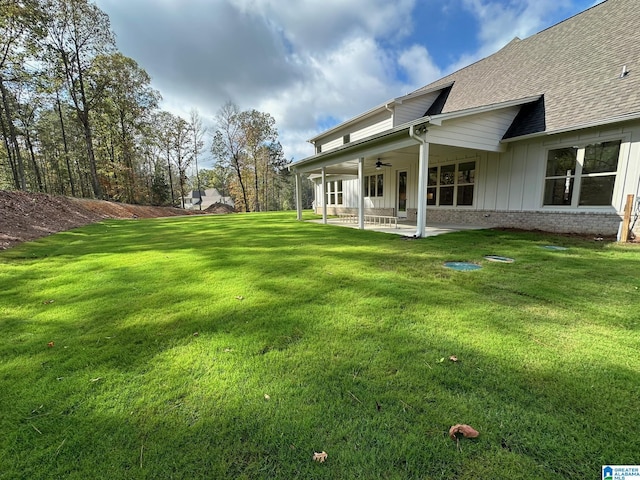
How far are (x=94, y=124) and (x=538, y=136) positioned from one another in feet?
120

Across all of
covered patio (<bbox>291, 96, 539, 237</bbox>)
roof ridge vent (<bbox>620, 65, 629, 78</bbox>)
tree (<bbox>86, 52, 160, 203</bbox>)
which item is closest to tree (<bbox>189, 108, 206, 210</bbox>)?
tree (<bbox>86, 52, 160, 203</bbox>)

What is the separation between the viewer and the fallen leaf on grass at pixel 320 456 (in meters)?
1.49

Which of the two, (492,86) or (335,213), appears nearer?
(492,86)

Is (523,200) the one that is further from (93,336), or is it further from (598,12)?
(93,336)

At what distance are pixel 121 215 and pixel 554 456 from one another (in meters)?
24.6

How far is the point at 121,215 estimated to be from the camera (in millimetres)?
20000

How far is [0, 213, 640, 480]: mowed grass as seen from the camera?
151 cm

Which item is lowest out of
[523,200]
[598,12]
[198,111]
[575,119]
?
[523,200]

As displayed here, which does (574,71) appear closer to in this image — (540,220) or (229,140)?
(540,220)

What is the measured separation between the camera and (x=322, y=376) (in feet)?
7.04

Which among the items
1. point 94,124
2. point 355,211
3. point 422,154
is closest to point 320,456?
point 422,154

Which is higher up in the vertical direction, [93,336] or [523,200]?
[523,200]

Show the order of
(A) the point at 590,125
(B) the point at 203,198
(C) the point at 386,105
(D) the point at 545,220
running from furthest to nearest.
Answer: (B) the point at 203,198 < (C) the point at 386,105 < (D) the point at 545,220 < (A) the point at 590,125

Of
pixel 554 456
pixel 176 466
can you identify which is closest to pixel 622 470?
pixel 554 456
